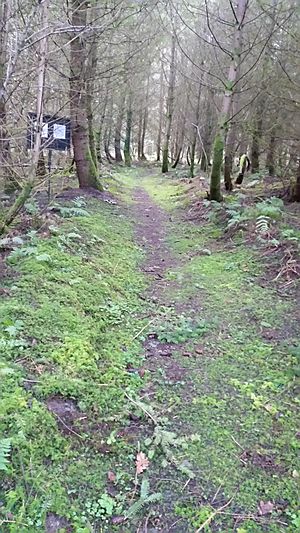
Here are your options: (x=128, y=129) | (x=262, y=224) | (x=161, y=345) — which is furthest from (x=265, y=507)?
(x=128, y=129)

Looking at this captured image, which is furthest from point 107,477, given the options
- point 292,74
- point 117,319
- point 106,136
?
point 106,136

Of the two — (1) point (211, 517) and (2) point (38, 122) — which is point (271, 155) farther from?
(1) point (211, 517)

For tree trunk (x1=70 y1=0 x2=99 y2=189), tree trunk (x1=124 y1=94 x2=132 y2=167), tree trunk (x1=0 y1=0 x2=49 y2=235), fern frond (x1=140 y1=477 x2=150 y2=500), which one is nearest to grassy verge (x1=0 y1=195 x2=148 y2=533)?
fern frond (x1=140 y1=477 x2=150 y2=500)

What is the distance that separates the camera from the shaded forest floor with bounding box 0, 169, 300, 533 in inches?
109

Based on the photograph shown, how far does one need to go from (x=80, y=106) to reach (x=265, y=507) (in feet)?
33.2

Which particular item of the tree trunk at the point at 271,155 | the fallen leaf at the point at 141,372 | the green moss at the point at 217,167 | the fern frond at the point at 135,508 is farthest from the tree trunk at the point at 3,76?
the tree trunk at the point at 271,155

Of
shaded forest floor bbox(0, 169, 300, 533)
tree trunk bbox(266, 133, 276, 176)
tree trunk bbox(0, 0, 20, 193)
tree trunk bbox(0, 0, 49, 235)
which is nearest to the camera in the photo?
shaded forest floor bbox(0, 169, 300, 533)

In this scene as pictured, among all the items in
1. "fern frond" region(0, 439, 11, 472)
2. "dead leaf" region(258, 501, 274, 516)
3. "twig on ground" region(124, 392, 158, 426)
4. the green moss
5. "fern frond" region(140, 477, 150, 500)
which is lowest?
"dead leaf" region(258, 501, 274, 516)

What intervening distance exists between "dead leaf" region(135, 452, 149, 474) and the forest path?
0.20ft

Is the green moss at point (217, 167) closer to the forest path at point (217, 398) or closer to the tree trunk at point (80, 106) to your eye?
the tree trunk at point (80, 106)

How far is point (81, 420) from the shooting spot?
3.36 meters

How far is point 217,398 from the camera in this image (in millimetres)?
3930

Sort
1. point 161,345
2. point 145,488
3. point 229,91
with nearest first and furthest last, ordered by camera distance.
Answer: point 145,488
point 161,345
point 229,91

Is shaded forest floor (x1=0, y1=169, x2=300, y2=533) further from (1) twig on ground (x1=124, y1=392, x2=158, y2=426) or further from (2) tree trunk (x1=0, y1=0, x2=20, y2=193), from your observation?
(2) tree trunk (x1=0, y1=0, x2=20, y2=193)
